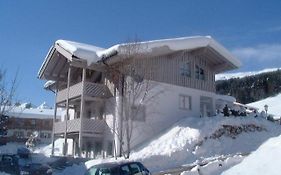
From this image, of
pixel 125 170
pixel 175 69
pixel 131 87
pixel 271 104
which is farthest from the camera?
pixel 271 104

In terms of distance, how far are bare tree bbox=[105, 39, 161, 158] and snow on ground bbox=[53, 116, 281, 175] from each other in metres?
1.99

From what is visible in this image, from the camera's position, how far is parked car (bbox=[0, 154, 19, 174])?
26.0 m

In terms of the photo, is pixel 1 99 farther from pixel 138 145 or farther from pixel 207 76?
pixel 207 76

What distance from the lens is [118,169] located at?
1460cm

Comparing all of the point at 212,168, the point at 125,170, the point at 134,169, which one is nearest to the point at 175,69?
the point at 212,168

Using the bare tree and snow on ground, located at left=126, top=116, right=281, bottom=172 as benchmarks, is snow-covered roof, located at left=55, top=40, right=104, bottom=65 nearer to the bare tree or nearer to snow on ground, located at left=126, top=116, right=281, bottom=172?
the bare tree

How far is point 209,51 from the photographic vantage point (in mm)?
34906

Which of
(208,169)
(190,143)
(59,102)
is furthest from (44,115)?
(208,169)

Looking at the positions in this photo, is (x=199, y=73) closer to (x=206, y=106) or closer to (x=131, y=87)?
(x=206, y=106)

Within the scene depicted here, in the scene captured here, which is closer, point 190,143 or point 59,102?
point 190,143

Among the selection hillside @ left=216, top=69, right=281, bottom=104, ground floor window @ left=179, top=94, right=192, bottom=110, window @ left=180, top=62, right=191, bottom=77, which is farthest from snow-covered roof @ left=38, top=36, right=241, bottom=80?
hillside @ left=216, top=69, right=281, bottom=104

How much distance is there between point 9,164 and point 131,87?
9.31m

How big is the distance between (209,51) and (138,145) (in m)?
11.0

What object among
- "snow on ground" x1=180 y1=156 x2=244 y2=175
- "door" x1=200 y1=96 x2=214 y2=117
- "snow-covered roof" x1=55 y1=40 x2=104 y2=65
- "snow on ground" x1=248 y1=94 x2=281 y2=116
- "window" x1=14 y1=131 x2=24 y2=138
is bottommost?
"snow on ground" x1=180 y1=156 x2=244 y2=175
